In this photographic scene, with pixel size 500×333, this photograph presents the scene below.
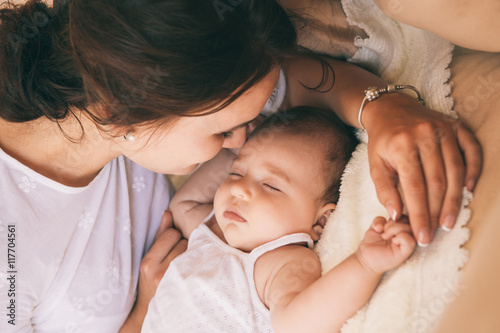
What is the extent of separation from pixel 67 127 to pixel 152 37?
44 cm

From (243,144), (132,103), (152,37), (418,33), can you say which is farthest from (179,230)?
(418,33)

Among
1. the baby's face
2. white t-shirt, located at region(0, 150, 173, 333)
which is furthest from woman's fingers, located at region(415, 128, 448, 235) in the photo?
white t-shirt, located at region(0, 150, 173, 333)

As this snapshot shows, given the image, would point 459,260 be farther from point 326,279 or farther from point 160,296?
point 160,296

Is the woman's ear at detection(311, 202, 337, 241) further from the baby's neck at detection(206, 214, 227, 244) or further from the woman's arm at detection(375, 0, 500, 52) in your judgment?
the woman's arm at detection(375, 0, 500, 52)

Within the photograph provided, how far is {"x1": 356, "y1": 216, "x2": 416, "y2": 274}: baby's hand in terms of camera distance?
697 mm

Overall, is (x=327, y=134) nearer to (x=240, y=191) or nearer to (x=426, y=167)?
(x=240, y=191)

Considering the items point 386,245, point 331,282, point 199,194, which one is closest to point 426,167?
point 386,245

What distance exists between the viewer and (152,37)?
28.3 inches

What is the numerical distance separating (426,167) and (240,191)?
1.59 ft

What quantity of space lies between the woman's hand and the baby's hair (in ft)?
1.46
